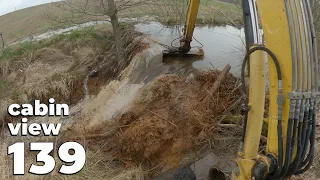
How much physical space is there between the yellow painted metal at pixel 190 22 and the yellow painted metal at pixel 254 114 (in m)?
4.65

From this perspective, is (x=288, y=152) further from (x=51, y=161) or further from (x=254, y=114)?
(x=51, y=161)

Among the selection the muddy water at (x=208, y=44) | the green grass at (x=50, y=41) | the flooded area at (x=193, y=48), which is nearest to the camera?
the flooded area at (x=193, y=48)

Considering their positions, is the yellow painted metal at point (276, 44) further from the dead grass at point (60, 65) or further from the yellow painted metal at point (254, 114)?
the dead grass at point (60, 65)

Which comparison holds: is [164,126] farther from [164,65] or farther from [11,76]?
[11,76]

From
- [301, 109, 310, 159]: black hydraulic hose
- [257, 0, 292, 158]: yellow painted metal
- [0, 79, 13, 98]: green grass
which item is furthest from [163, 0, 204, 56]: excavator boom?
[0, 79, 13, 98]: green grass

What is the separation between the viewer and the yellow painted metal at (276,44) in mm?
3426

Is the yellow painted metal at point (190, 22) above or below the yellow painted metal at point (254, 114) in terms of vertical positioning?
above

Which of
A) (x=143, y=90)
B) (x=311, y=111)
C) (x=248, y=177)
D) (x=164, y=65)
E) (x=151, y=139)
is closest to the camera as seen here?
(x=311, y=111)

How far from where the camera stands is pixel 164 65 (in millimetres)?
9469

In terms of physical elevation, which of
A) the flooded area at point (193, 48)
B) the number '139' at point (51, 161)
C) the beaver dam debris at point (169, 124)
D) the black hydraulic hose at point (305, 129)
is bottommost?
the number '139' at point (51, 161)

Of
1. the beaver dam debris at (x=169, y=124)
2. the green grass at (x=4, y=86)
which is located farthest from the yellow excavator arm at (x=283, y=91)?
the green grass at (x=4, y=86)

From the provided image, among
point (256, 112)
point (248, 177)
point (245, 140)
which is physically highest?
point (256, 112)

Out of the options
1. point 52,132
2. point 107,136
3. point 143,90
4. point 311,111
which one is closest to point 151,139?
point 107,136

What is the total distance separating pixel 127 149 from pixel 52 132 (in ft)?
6.34
